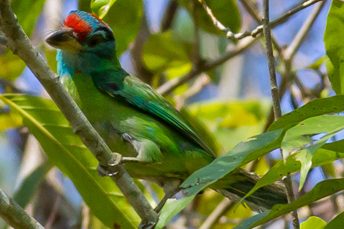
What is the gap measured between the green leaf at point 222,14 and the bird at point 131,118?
1.49 ft

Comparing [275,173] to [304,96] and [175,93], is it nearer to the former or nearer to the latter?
[304,96]

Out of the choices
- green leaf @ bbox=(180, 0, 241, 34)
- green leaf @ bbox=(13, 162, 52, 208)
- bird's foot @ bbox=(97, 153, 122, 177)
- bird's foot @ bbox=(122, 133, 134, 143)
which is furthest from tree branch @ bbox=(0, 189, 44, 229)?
green leaf @ bbox=(180, 0, 241, 34)

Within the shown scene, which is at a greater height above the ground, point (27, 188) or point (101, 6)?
point (101, 6)

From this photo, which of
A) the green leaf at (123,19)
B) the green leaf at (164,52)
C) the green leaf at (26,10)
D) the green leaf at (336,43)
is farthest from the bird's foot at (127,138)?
the green leaf at (164,52)

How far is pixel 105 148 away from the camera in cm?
260

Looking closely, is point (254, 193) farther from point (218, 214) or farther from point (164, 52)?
point (164, 52)

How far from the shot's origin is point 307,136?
6.58ft

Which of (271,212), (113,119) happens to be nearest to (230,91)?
(113,119)

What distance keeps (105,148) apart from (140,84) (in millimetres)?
1007

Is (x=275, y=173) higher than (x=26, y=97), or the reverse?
(x=26, y=97)

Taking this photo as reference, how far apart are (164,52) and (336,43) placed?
184 cm

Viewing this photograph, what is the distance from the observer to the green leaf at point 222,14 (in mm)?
3695

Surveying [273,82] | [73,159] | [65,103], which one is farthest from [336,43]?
[73,159]

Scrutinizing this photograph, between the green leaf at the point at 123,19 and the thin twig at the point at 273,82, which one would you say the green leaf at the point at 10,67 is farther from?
the thin twig at the point at 273,82
